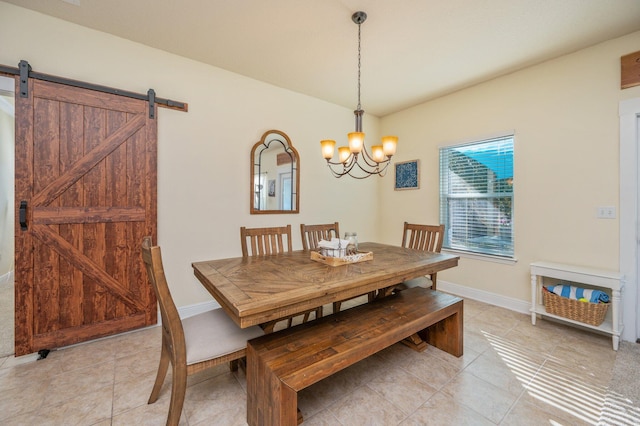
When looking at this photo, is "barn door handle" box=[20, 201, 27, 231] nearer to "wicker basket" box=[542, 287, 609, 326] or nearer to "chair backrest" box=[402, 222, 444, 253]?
"chair backrest" box=[402, 222, 444, 253]

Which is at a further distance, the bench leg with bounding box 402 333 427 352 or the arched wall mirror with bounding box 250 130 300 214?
the arched wall mirror with bounding box 250 130 300 214

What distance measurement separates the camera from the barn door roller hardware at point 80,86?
6.68ft

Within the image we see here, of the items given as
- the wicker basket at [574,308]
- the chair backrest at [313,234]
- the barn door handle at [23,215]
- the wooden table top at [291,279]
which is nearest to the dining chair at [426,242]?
the wooden table top at [291,279]

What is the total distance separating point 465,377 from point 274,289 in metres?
1.56

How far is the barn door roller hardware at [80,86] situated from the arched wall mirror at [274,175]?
37.1 inches

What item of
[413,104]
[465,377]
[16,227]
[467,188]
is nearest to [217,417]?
[465,377]

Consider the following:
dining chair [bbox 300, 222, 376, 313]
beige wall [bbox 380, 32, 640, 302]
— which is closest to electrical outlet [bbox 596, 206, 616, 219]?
beige wall [bbox 380, 32, 640, 302]

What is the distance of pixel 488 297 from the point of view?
3.25 metres

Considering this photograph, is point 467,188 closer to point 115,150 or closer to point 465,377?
point 465,377

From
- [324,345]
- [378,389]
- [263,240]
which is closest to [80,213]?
[263,240]

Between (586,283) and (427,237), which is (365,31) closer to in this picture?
(427,237)

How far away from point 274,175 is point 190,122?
1.10 metres

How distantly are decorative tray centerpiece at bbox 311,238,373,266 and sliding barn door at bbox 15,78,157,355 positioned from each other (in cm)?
173

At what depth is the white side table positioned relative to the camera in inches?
87.5
